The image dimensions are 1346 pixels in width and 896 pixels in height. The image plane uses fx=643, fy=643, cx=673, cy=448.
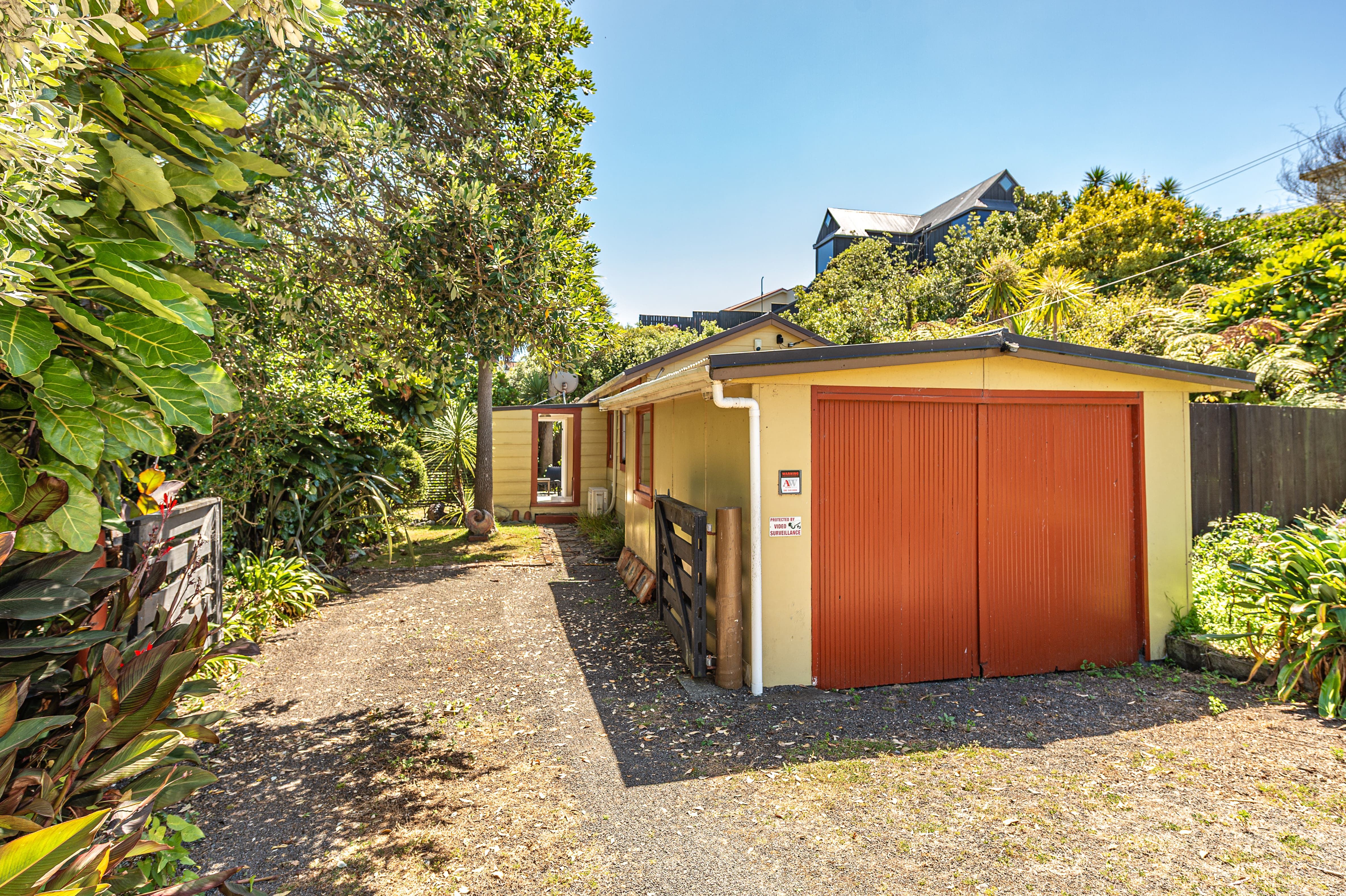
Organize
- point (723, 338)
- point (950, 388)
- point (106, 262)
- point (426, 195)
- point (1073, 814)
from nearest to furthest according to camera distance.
→ point (106, 262)
point (1073, 814)
point (426, 195)
point (950, 388)
point (723, 338)

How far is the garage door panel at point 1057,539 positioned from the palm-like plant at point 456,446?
33.8 feet

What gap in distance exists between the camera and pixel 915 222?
1682 inches

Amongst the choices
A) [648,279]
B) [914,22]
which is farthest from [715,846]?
[648,279]

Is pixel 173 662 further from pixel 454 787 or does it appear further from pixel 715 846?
pixel 715 846

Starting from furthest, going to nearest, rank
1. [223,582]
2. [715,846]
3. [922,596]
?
[223,582], [922,596], [715,846]

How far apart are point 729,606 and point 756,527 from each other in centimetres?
66

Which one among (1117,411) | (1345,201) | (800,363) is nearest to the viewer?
(800,363)

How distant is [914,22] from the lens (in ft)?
28.9

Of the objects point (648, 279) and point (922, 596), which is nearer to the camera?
point (922, 596)

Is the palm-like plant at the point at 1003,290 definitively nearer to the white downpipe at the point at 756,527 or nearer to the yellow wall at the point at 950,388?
the yellow wall at the point at 950,388

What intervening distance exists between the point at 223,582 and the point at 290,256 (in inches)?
129

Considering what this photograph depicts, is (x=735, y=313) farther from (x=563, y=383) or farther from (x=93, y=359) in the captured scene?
(x=93, y=359)

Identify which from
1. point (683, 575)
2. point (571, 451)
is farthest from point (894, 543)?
point (571, 451)

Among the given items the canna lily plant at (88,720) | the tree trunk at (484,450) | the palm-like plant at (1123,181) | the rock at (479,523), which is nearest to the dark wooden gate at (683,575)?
the canna lily plant at (88,720)
